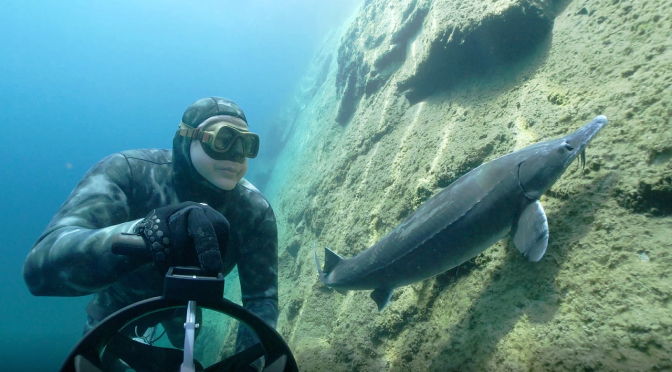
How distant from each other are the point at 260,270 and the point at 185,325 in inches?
75.7

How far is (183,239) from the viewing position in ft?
4.50

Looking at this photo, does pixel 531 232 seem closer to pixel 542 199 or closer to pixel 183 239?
pixel 542 199

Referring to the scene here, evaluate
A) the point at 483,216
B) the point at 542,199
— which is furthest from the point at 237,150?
the point at 542,199

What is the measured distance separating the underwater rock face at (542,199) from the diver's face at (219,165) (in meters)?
2.10

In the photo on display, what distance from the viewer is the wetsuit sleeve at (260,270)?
2893mm

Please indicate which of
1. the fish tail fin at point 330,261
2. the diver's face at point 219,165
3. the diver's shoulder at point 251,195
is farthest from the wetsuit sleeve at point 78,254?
the fish tail fin at point 330,261

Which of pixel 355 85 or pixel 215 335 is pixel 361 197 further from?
pixel 215 335

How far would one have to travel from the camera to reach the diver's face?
8.02ft

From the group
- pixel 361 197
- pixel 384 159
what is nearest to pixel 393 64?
pixel 384 159

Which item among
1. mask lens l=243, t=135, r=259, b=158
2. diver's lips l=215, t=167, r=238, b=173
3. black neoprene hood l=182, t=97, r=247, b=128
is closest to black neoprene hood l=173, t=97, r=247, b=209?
black neoprene hood l=182, t=97, r=247, b=128

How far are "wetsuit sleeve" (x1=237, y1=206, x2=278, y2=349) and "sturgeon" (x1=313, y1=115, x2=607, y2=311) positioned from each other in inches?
43.9

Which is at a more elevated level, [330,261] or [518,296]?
[330,261]

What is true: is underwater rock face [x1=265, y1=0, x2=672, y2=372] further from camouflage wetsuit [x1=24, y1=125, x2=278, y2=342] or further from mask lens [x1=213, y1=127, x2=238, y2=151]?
mask lens [x1=213, y1=127, x2=238, y2=151]

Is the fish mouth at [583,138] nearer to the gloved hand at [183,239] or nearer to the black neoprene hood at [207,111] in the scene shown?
the gloved hand at [183,239]
